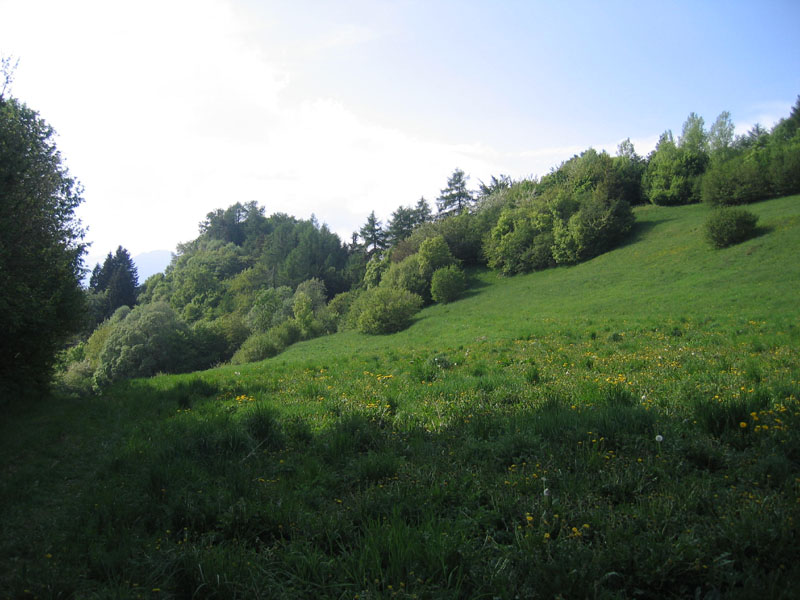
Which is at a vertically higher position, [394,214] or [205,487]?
[394,214]

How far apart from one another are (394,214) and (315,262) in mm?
18270

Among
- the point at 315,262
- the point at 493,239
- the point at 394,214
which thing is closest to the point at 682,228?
the point at 493,239

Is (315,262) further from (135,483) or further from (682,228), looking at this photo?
(135,483)

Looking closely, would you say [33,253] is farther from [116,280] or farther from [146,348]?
[116,280]

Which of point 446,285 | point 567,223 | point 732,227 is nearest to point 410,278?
point 446,285

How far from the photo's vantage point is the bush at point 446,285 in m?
45.7

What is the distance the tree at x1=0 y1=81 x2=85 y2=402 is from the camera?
9.29 metres

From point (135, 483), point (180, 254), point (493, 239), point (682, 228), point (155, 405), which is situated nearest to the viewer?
point (135, 483)

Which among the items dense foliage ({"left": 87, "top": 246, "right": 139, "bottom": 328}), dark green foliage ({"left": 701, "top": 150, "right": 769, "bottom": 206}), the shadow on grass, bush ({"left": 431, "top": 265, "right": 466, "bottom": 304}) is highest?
dense foliage ({"left": 87, "top": 246, "right": 139, "bottom": 328})

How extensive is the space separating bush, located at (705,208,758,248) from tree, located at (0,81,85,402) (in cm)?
3673

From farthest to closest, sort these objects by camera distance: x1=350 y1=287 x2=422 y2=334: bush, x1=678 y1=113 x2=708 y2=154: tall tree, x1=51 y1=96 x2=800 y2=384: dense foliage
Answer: x1=678 y1=113 x2=708 y2=154: tall tree → x1=51 y1=96 x2=800 y2=384: dense foliage → x1=350 y1=287 x2=422 y2=334: bush

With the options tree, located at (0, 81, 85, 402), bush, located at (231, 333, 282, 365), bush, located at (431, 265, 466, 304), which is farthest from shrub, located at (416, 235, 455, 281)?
tree, located at (0, 81, 85, 402)

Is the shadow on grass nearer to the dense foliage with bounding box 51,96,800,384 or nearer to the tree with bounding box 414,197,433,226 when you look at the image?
the dense foliage with bounding box 51,96,800,384

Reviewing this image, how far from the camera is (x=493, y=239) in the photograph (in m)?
52.4
